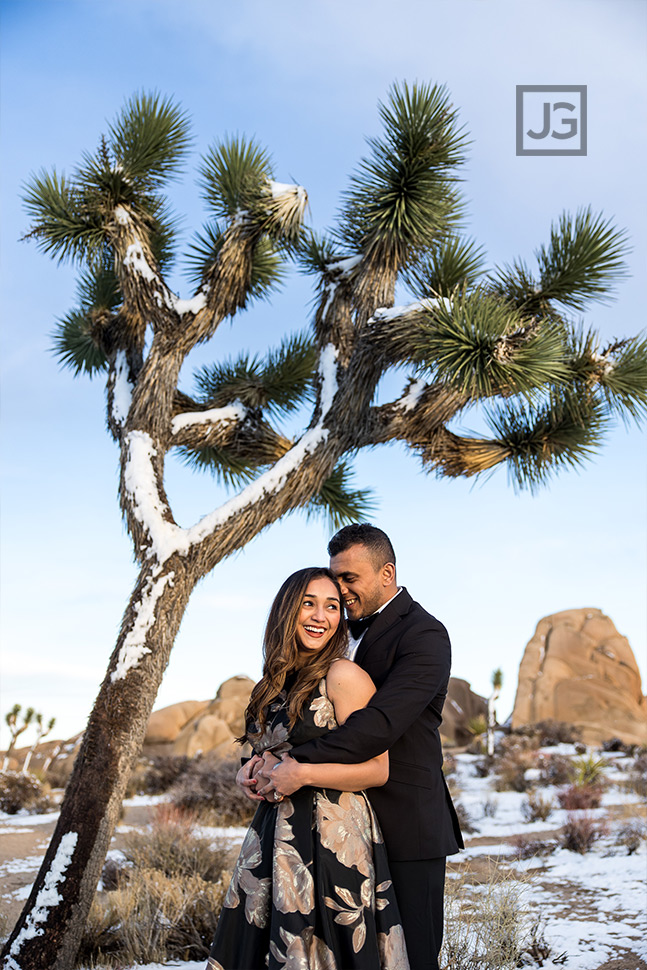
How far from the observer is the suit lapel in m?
3.37

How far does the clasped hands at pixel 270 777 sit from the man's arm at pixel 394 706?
0.18 feet

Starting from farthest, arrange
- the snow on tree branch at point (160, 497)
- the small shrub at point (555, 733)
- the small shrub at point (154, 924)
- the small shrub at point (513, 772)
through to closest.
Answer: the small shrub at point (555, 733), the small shrub at point (513, 772), the snow on tree branch at point (160, 497), the small shrub at point (154, 924)

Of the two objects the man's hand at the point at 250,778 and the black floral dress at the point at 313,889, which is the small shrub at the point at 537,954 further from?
the man's hand at the point at 250,778

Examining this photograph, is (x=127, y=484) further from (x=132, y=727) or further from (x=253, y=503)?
(x=132, y=727)

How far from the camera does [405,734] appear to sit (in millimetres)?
3170

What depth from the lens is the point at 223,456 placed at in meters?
10.5

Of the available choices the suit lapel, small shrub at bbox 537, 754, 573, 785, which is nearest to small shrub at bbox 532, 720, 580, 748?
small shrub at bbox 537, 754, 573, 785

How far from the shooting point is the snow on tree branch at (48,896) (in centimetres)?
559

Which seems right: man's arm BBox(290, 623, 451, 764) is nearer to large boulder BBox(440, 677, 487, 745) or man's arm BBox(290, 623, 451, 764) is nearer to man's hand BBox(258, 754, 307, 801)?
Answer: man's hand BBox(258, 754, 307, 801)

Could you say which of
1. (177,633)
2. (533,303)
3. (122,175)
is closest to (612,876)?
(177,633)

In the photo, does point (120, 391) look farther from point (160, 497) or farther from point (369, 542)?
point (369, 542)

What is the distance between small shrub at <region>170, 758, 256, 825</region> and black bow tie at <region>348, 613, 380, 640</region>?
30.0ft

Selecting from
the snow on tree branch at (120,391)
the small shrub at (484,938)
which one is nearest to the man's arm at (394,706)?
the small shrub at (484,938)

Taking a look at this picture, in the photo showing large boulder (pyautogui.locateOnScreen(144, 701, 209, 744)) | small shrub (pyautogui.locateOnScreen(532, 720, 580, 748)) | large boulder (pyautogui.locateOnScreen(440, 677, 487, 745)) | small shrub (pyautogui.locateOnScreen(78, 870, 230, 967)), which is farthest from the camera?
large boulder (pyautogui.locateOnScreen(440, 677, 487, 745))
